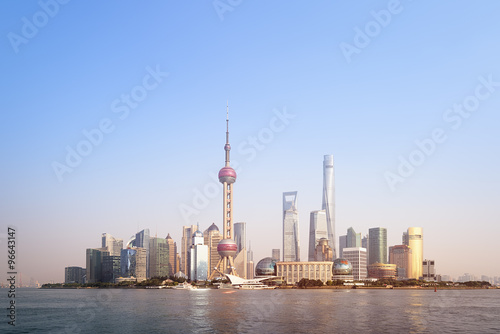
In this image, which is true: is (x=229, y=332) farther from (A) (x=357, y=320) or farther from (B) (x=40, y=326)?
(B) (x=40, y=326)

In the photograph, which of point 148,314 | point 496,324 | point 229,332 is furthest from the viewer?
point 148,314

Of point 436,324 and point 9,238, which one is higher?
point 9,238

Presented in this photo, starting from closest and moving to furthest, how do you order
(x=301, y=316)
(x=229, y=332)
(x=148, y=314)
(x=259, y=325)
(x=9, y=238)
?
(x=9, y=238), (x=229, y=332), (x=259, y=325), (x=301, y=316), (x=148, y=314)

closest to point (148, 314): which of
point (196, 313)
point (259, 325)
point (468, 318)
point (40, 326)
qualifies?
point (196, 313)

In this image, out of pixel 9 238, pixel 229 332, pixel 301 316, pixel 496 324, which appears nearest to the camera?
pixel 9 238

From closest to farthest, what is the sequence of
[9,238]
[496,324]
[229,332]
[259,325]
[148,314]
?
[9,238] → [229,332] → [259,325] → [496,324] → [148,314]

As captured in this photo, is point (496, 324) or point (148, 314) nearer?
point (496, 324)

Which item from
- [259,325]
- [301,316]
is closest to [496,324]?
[301,316]

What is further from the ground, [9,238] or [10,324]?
[9,238]

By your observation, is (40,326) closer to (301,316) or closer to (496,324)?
(301,316)
